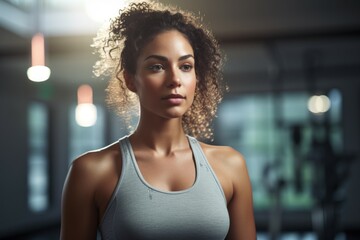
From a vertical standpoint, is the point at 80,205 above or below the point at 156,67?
below

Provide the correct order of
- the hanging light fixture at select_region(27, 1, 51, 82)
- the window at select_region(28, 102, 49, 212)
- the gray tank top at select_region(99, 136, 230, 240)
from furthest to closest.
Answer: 1. the window at select_region(28, 102, 49, 212)
2. the hanging light fixture at select_region(27, 1, 51, 82)
3. the gray tank top at select_region(99, 136, 230, 240)

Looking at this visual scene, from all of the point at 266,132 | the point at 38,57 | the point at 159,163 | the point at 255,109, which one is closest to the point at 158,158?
the point at 159,163

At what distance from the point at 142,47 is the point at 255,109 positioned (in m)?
9.10

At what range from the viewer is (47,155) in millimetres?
9602

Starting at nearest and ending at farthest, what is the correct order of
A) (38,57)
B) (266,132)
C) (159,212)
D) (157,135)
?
(159,212)
(157,135)
(38,57)
(266,132)

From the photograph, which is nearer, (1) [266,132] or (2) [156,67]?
(2) [156,67]

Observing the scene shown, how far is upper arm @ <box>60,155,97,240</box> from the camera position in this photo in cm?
101

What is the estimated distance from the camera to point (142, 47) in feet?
3.49

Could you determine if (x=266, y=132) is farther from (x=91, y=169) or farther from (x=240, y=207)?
(x=91, y=169)

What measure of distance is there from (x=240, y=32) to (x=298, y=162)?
180cm

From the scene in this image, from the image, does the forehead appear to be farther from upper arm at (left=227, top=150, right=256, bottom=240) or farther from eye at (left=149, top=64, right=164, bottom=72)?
upper arm at (left=227, top=150, right=256, bottom=240)

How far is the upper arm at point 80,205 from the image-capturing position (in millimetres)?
1015

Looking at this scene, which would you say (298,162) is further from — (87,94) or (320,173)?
(87,94)

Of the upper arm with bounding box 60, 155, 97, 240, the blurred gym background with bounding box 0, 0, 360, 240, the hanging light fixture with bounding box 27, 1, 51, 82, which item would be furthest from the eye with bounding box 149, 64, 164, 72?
the blurred gym background with bounding box 0, 0, 360, 240
